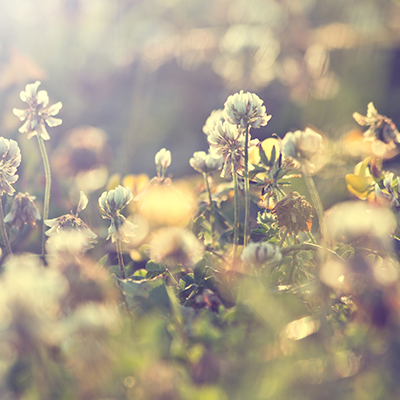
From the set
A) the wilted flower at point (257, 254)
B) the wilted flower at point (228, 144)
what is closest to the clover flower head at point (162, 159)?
the wilted flower at point (228, 144)

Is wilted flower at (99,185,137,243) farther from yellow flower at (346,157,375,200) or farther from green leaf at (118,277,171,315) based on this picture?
yellow flower at (346,157,375,200)

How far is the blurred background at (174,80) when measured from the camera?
2799 mm

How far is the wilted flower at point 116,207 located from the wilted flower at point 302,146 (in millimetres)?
344

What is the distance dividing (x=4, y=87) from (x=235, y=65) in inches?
80.8

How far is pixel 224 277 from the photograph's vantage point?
91 cm

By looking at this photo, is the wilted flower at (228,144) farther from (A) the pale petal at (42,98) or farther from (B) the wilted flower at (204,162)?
(A) the pale petal at (42,98)

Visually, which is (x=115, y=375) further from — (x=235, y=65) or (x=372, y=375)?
(x=235, y=65)

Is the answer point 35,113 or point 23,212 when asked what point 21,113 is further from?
point 23,212

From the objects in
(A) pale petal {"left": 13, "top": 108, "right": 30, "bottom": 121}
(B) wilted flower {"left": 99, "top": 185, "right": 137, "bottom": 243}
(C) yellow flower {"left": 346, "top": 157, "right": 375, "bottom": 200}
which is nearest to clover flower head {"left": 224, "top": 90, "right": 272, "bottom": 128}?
(B) wilted flower {"left": 99, "top": 185, "right": 137, "bottom": 243}

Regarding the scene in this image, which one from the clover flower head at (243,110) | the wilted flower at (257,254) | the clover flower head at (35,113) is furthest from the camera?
the clover flower head at (35,113)

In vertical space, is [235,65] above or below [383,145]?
A: above

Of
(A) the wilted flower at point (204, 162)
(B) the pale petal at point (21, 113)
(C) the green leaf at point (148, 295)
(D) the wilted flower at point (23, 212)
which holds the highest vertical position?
(B) the pale petal at point (21, 113)

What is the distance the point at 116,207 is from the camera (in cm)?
86

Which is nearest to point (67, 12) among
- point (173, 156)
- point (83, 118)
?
point (83, 118)
